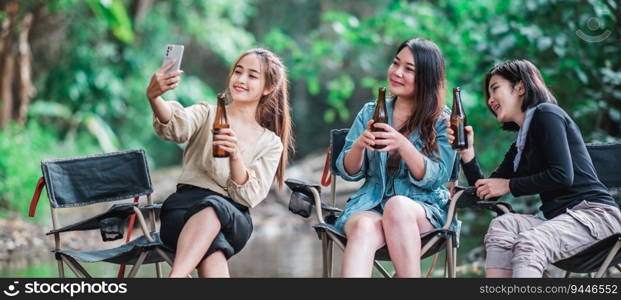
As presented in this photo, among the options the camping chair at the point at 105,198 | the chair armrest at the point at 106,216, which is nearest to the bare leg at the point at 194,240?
the camping chair at the point at 105,198

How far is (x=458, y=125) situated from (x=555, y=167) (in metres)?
0.37

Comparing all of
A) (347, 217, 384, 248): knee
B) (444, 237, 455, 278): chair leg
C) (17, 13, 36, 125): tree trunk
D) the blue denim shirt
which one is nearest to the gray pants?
(444, 237, 455, 278): chair leg

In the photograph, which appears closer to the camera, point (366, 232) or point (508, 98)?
point (366, 232)

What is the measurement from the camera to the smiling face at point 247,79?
3.24 meters

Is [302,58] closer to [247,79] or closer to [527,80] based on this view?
[247,79]

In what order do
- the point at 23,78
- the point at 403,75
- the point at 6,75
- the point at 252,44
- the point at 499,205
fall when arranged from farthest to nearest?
the point at 252,44
the point at 23,78
the point at 6,75
the point at 403,75
the point at 499,205

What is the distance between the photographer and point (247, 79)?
325 centimetres

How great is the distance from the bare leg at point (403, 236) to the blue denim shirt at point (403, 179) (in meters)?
0.19

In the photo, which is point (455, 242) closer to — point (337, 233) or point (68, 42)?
point (337, 233)

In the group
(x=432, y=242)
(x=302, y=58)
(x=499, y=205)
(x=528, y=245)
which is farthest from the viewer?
(x=302, y=58)

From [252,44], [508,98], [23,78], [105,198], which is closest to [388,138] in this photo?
[508,98]

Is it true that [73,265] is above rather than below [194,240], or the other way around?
below

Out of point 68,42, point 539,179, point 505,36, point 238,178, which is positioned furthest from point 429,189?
point 68,42

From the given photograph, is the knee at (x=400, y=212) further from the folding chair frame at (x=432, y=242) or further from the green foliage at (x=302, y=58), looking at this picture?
the green foliage at (x=302, y=58)
